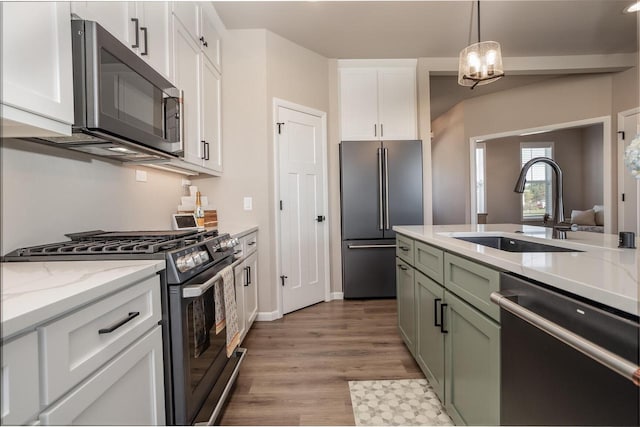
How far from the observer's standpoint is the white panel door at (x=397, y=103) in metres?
3.66

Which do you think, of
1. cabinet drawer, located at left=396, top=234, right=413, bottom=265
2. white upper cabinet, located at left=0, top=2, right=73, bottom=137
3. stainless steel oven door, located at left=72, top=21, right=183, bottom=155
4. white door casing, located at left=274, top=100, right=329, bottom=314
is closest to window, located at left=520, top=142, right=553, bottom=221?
white door casing, located at left=274, top=100, right=329, bottom=314

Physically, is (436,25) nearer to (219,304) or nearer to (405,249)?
(405,249)

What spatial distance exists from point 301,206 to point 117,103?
2150 millimetres

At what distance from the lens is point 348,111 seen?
3646 mm

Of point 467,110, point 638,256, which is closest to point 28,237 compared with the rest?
point 638,256

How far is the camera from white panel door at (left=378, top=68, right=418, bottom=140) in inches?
144

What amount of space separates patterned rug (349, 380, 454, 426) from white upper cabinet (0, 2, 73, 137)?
181cm

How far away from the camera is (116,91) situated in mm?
1232

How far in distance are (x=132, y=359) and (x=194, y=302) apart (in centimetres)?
36

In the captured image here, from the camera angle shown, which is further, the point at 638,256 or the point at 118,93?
the point at 118,93

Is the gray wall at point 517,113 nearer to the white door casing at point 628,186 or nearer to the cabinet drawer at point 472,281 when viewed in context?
the white door casing at point 628,186

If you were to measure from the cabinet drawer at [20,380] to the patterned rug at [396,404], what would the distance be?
136 centimetres

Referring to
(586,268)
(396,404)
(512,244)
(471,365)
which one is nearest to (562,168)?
(512,244)

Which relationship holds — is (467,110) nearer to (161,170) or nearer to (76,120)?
(161,170)
